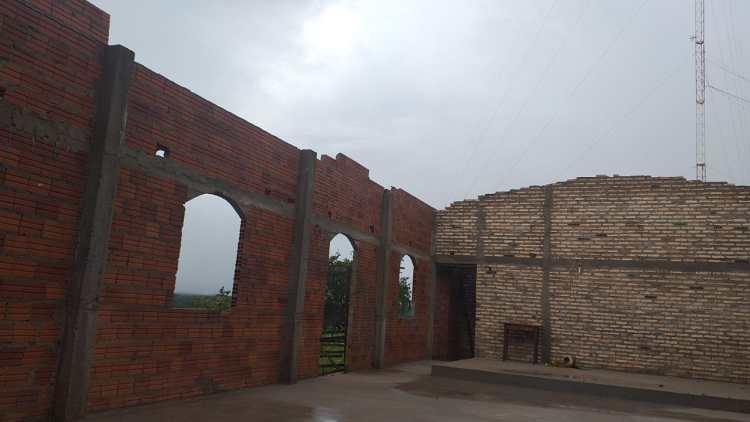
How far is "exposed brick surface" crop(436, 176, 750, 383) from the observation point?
36.9 ft

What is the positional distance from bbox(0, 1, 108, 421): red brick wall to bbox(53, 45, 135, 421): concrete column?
0.27 feet

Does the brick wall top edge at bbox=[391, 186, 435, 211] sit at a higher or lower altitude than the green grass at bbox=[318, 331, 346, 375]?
higher

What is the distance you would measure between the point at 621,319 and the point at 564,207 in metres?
2.74

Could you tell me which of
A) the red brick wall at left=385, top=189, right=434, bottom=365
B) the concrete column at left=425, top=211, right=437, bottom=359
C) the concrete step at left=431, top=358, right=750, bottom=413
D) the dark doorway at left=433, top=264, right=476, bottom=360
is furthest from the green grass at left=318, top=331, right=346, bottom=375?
the dark doorway at left=433, top=264, right=476, bottom=360

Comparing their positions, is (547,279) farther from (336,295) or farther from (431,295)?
(336,295)

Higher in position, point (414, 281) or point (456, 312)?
point (414, 281)

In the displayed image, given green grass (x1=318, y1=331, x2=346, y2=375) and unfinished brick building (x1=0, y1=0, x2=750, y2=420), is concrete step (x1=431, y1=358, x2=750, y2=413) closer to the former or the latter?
unfinished brick building (x1=0, y1=0, x2=750, y2=420)

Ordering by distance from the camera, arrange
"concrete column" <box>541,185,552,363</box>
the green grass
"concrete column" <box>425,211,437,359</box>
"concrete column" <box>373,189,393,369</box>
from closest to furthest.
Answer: the green grass < "concrete column" <box>373,189,393,369</box> < "concrete column" <box>541,185,552,363</box> < "concrete column" <box>425,211,437,359</box>

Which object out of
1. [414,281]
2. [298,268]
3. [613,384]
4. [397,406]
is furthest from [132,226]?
[414,281]

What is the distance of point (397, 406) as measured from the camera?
6.92m

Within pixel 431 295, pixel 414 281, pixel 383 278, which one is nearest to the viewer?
pixel 383 278

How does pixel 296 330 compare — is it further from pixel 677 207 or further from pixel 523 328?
pixel 677 207

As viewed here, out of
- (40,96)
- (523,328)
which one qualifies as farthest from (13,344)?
(523,328)

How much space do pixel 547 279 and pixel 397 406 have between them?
6.84 metres
